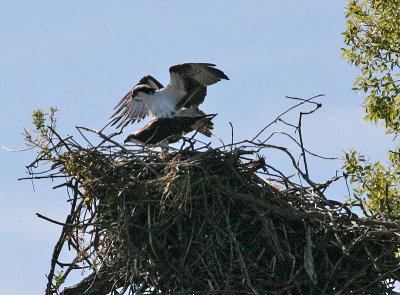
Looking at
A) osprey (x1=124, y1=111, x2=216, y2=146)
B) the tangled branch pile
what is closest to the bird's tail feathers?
osprey (x1=124, y1=111, x2=216, y2=146)

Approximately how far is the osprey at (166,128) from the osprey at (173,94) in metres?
0.50

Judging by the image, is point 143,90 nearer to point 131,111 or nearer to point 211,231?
point 131,111

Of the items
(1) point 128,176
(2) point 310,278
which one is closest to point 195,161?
(1) point 128,176

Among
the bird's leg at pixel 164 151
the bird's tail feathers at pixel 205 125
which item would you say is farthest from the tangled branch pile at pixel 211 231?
the bird's tail feathers at pixel 205 125

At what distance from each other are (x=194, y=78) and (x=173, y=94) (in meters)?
0.36

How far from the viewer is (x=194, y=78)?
56.0 feet

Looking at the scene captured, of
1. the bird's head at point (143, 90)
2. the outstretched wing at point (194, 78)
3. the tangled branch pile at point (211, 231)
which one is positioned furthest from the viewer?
the bird's head at point (143, 90)

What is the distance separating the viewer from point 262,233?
524 inches

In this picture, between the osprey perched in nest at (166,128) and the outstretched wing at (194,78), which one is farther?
the outstretched wing at (194,78)

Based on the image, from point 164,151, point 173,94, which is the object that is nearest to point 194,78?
point 173,94

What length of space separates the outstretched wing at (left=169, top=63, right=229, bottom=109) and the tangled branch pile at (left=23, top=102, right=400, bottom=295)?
316 cm

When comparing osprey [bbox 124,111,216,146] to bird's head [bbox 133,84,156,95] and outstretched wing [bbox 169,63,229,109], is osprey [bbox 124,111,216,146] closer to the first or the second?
outstretched wing [bbox 169,63,229,109]

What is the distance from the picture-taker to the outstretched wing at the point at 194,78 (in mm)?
16812

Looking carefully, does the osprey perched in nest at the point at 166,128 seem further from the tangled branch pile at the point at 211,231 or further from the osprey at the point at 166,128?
the tangled branch pile at the point at 211,231
